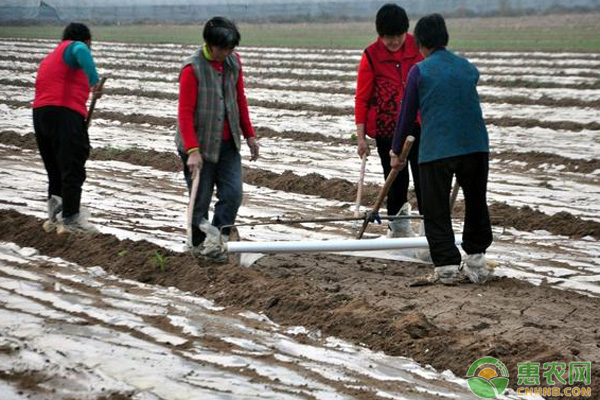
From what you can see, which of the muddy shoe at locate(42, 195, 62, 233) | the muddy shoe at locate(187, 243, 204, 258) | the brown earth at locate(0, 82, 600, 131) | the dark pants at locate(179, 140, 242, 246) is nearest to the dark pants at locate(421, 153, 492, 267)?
the dark pants at locate(179, 140, 242, 246)

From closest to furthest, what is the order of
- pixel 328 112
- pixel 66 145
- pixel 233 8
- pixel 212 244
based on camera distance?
pixel 212 244 → pixel 66 145 → pixel 328 112 → pixel 233 8

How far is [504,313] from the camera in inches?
219

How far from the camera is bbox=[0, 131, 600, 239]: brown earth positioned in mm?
8038

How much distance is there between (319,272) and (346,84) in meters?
14.7

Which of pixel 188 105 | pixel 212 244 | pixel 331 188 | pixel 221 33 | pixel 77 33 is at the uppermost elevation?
pixel 221 33

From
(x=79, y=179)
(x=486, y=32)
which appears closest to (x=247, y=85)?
(x=79, y=179)

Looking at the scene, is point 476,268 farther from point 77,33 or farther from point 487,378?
point 77,33

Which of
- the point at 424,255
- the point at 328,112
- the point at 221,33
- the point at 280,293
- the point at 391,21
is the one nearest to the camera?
the point at 280,293

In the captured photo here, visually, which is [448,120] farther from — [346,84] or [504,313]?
[346,84]

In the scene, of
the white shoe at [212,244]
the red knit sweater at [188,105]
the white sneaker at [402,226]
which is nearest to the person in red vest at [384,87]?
the white sneaker at [402,226]

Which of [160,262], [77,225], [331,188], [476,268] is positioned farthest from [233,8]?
[476,268]

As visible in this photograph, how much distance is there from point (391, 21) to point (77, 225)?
2.96 metres

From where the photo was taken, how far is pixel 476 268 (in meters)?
6.29

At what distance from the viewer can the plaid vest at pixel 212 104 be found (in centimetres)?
652
